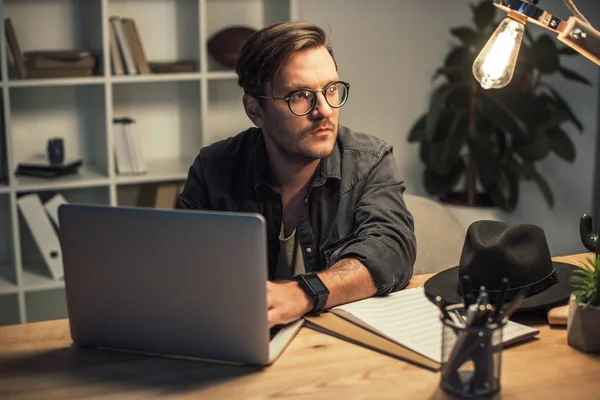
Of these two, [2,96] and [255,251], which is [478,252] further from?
[2,96]

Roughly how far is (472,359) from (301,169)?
0.99 meters

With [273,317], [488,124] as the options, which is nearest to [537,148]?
[488,124]

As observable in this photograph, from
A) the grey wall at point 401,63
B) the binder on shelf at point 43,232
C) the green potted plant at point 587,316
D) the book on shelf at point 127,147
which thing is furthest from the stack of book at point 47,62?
the green potted plant at point 587,316

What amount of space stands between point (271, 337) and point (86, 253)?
14.9 inches

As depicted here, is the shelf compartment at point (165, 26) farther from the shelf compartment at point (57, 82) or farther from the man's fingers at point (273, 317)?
the man's fingers at point (273, 317)

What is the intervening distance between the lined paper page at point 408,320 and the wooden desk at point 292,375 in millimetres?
48

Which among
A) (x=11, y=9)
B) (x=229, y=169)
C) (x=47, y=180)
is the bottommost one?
(x=47, y=180)

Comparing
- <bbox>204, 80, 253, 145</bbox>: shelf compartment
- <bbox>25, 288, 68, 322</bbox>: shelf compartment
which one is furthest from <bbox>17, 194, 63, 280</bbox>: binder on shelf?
<bbox>204, 80, 253, 145</bbox>: shelf compartment

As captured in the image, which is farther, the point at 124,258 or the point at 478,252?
the point at 478,252

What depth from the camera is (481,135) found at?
3889 millimetres

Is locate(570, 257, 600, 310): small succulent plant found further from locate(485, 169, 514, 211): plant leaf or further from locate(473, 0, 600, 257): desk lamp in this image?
locate(485, 169, 514, 211): plant leaf

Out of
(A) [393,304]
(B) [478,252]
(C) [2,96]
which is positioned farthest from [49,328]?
(C) [2,96]

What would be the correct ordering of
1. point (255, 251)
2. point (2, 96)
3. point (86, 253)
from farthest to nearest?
point (2, 96), point (86, 253), point (255, 251)

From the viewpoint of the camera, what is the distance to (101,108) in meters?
3.51
